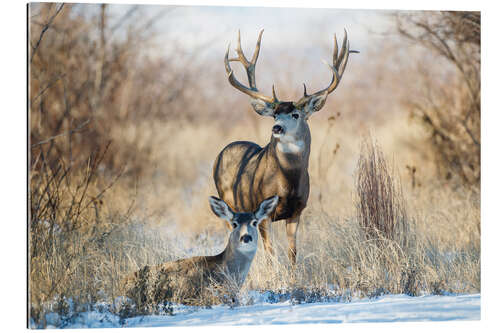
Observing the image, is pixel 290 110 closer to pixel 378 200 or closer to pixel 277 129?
pixel 277 129

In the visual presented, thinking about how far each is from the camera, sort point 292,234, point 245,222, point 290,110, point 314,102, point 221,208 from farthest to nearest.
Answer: point 292,234 < point 314,102 < point 290,110 < point 221,208 < point 245,222

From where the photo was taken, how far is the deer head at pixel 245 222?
23.4 ft

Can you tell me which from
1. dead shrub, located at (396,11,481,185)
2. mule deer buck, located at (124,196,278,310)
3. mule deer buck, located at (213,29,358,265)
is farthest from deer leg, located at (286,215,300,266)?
dead shrub, located at (396,11,481,185)

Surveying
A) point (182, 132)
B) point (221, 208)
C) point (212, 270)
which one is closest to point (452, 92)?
point (221, 208)

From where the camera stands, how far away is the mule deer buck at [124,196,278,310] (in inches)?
279

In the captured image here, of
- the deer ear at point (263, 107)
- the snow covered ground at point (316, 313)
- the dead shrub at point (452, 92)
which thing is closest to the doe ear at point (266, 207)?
the snow covered ground at point (316, 313)

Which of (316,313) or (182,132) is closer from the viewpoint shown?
(316,313)

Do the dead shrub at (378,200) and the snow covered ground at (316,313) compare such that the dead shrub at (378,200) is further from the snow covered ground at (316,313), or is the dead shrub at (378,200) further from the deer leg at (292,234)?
the snow covered ground at (316,313)

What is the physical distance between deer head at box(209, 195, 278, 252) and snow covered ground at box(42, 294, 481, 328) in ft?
1.77

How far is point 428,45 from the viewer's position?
12.7 m

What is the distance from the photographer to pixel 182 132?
20250 millimetres

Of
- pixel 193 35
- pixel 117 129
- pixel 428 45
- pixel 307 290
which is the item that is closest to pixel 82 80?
pixel 117 129

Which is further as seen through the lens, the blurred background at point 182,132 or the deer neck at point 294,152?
the blurred background at point 182,132

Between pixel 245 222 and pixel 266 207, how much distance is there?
0.96ft
